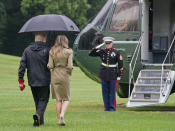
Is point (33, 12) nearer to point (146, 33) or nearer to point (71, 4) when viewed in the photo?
point (71, 4)

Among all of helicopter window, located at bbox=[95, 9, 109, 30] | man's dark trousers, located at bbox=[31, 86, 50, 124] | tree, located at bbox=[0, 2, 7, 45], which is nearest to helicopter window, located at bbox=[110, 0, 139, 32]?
helicopter window, located at bbox=[95, 9, 109, 30]

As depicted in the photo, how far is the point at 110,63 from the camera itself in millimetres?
13992

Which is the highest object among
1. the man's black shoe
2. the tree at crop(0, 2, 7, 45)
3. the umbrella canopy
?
the umbrella canopy

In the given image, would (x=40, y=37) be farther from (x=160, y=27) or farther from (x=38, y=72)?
(x=160, y=27)

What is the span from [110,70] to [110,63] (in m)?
0.19

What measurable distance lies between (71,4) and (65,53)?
172 ft

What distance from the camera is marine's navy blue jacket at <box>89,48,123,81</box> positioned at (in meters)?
13.9

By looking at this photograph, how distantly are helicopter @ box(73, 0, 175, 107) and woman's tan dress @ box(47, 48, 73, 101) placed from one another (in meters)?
3.29

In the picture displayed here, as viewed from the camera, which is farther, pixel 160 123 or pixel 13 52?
pixel 13 52

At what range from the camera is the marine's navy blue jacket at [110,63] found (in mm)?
13875

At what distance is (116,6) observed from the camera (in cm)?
1522

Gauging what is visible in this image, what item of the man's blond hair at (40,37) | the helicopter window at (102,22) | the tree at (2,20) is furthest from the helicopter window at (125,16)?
the tree at (2,20)

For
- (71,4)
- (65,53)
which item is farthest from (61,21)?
(71,4)

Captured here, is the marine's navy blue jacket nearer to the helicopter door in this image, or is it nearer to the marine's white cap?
the marine's white cap
